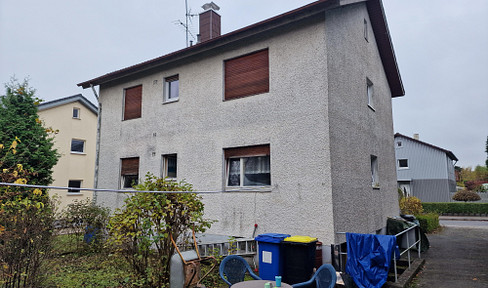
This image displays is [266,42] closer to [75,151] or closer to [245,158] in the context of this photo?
[245,158]

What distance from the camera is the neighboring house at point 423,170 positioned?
3191 centimetres

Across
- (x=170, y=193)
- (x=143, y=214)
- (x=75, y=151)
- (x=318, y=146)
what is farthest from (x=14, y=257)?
(x=75, y=151)

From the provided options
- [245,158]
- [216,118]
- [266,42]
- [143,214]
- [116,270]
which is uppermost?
[266,42]

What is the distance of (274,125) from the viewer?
7.96 meters

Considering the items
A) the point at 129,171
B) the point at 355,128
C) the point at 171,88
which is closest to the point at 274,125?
the point at 355,128

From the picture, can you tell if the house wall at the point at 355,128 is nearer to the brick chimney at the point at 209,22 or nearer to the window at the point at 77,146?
the brick chimney at the point at 209,22

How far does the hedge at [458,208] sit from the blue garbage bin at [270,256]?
82.1 ft

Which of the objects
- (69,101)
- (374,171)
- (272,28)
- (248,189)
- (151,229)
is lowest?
(151,229)

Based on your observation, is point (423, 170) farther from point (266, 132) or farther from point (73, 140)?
point (73, 140)

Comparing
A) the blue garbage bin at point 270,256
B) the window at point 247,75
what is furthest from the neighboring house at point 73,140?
the blue garbage bin at point 270,256

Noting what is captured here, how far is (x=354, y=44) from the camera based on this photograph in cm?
947

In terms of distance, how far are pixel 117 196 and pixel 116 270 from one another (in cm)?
444

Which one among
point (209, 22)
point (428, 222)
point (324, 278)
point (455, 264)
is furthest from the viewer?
point (428, 222)

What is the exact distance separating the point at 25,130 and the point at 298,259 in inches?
527
